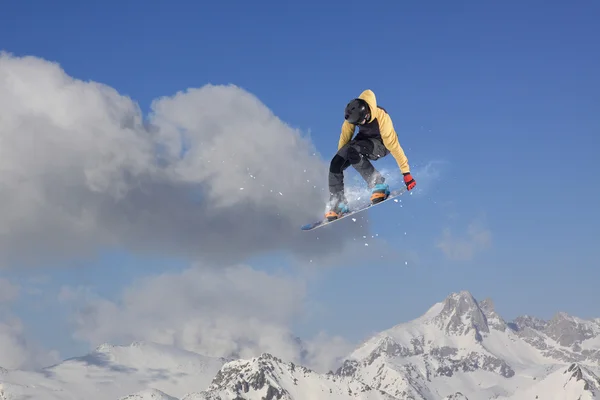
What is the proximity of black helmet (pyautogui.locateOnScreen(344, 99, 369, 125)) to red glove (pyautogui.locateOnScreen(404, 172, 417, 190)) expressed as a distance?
12.5ft

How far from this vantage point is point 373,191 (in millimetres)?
37281

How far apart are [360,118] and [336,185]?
628 cm

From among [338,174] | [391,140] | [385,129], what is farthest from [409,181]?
[338,174]

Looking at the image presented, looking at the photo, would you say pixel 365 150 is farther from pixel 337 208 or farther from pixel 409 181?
pixel 337 208

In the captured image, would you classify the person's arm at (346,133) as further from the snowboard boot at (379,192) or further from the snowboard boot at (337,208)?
the snowboard boot at (337,208)

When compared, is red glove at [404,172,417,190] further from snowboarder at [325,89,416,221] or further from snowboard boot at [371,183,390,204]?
snowboard boot at [371,183,390,204]

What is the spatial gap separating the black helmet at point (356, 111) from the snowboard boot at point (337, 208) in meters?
7.30

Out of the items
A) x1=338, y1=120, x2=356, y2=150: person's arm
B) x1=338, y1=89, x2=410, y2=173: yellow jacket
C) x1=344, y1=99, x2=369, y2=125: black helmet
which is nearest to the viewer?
x1=344, y1=99, x2=369, y2=125: black helmet

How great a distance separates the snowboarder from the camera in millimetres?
32219

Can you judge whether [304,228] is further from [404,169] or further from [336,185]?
[404,169]

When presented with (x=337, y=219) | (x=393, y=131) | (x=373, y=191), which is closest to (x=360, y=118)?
(x=393, y=131)

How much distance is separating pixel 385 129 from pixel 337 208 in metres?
7.35

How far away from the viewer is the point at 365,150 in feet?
115

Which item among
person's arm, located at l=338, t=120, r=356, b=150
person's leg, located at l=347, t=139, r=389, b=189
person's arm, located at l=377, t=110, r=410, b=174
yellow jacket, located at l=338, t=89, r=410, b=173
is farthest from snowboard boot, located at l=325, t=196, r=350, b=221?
person's arm, located at l=377, t=110, r=410, b=174
